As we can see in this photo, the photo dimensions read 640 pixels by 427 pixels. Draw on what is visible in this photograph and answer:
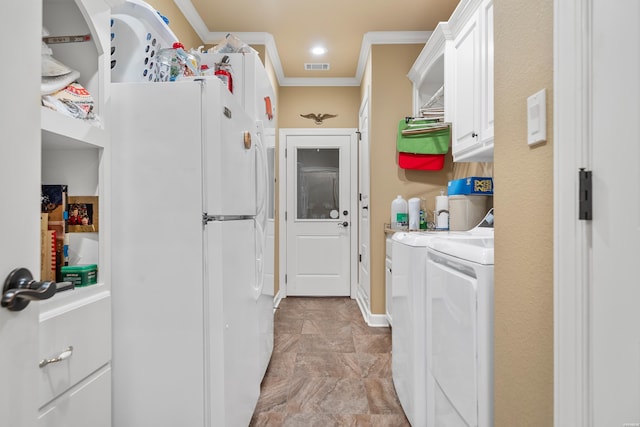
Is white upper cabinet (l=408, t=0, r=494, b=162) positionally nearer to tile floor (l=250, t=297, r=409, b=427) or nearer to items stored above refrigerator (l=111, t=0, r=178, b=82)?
tile floor (l=250, t=297, r=409, b=427)

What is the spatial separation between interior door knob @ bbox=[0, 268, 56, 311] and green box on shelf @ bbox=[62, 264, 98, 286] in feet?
1.54

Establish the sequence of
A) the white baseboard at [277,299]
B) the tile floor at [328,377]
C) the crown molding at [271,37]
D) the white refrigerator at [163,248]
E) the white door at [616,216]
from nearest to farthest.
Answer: the white door at [616,216] < the white refrigerator at [163,248] < the tile floor at [328,377] < the crown molding at [271,37] < the white baseboard at [277,299]

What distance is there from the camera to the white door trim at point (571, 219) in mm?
662

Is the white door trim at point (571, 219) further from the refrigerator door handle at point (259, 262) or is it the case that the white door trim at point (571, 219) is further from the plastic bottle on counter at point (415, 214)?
the plastic bottle on counter at point (415, 214)

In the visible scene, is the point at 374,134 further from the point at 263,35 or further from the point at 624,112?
the point at 624,112

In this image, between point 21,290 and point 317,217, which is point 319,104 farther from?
point 21,290

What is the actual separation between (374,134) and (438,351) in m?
2.41

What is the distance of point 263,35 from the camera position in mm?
3408

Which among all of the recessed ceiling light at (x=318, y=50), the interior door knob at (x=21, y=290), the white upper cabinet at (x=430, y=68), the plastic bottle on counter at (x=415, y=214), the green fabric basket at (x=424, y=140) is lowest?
the interior door knob at (x=21, y=290)

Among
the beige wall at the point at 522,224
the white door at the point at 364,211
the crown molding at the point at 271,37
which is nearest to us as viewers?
the beige wall at the point at 522,224

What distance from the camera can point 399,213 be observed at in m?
3.17

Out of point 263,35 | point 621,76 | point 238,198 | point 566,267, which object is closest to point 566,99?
point 621,76

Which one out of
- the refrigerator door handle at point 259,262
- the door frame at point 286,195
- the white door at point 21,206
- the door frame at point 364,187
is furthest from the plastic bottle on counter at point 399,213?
the white door at point 21,206

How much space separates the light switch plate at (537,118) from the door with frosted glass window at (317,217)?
3669 mm
